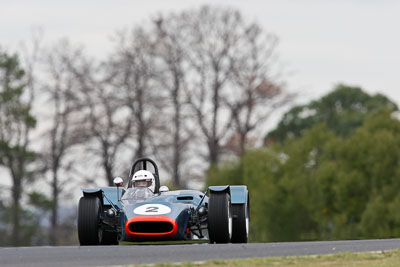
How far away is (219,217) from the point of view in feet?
61.1

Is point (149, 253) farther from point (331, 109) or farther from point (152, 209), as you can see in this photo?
point (331, 109)

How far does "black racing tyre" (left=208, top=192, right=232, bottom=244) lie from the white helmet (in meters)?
1.89

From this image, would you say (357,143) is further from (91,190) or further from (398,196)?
(91,190)

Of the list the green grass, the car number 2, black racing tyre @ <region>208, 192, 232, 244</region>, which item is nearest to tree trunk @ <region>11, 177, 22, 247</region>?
black racing tyre @ <region>208, 192, 232, 244</region>

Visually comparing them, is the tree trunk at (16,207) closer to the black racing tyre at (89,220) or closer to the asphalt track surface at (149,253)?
the black racing tyre at (89,220)

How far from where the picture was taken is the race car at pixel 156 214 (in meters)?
18.2

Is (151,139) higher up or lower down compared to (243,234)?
higher up

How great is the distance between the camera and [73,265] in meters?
13.6

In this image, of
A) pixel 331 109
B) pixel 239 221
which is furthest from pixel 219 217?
pixel 331 109

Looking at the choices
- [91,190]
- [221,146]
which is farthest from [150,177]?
[221,146]

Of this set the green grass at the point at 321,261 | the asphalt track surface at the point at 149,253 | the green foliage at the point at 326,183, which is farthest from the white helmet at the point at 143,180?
the green foliage at the point at 326,183

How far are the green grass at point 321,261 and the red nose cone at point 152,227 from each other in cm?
401

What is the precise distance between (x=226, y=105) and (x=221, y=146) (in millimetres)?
2485

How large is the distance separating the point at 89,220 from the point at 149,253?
4115 mm
